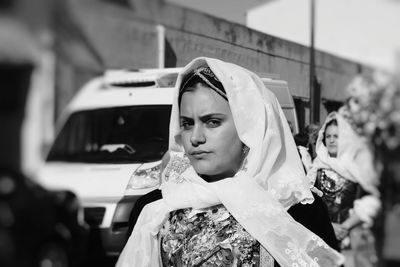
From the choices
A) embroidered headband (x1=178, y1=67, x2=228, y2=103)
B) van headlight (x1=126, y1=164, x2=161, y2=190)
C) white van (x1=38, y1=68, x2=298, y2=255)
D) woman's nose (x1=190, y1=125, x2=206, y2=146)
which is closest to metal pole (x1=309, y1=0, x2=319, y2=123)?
white van (x1=38, y1=68, x2=298, y2=255)

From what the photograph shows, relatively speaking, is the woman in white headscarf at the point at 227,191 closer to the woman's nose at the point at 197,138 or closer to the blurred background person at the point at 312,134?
the woman's nose at the point at 197,138

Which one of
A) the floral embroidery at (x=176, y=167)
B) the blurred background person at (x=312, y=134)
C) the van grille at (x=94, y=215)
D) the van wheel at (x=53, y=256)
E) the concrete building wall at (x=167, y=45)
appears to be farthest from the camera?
the blurred background person at (x=312, y=134)

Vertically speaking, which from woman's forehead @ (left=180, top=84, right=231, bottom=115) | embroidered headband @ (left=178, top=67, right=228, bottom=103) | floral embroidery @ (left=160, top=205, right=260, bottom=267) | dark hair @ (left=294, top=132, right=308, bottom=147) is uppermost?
embroidered headband @ (left=178, top=67, right=228, bottom=103)

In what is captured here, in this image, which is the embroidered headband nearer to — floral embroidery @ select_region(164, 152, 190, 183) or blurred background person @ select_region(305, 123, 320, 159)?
floral embroidery @ select_region(164, 152, 190, 183)

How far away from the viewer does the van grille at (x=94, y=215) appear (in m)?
0.97

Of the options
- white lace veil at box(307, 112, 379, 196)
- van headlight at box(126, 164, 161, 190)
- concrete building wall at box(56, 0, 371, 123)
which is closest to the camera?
concrete building wall at box(56, 0, 371, 123)

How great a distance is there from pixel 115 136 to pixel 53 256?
17.5 inches

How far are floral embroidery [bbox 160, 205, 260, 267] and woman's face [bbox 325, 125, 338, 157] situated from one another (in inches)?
14.4

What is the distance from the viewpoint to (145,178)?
1596 millimetres

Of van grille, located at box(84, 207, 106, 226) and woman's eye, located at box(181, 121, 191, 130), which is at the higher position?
woman's eye, located at box(181, 121, 191, 130)

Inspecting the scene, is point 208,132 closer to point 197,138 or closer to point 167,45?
point 197,138

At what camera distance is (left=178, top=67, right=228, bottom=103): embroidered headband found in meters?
1.57

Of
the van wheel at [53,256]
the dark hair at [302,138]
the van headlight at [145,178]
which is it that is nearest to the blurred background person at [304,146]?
the dark hair at [302,138]

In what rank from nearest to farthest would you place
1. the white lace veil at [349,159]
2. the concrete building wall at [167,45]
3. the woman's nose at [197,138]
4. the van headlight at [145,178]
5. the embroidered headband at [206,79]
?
the concrete building wall at [167,45]
the white lace veil at [349,159]
the van headlight at [145,178]
the woman's nose at [197,138]
the embroidered headband at [206,79]
